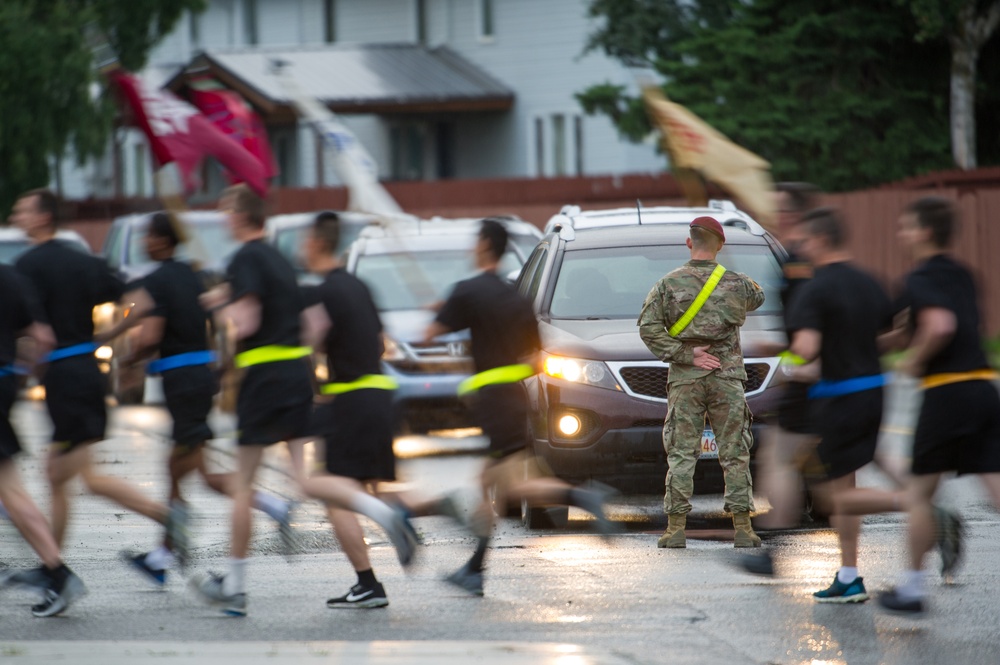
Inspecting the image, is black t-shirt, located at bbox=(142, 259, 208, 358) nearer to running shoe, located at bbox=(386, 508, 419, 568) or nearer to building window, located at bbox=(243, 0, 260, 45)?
running shoe, located at bbox=(386, 508, 419, 568)

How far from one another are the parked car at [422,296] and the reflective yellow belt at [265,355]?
5.86 meters

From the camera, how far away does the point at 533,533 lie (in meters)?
11.0

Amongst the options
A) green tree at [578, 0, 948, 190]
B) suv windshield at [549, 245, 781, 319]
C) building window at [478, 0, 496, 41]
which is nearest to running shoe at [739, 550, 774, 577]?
suv windshield at [549, 245, 781, 319]

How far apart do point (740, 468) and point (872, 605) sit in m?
1.80

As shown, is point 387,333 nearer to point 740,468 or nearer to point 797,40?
point 740,468

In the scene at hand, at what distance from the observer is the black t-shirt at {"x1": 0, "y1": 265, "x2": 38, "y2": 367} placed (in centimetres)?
832

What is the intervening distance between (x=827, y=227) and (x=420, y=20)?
A: 38.4 m

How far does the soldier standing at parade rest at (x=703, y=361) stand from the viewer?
988 cm

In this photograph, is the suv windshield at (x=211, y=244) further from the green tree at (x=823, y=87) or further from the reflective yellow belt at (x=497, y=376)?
the reflective yellow belt at (x=497, y=376)

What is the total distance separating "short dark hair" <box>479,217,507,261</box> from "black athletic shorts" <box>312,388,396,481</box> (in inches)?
37.9

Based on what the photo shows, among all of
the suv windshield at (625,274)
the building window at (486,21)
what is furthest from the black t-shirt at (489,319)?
the building window at (486,21)

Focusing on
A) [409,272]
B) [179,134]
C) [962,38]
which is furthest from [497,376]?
[962,38]

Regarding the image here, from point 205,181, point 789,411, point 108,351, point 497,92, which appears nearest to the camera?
point 789,411

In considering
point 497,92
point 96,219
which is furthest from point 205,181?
point 497,92
